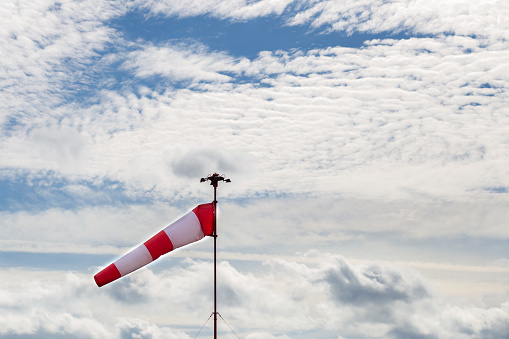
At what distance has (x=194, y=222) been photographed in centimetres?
3294

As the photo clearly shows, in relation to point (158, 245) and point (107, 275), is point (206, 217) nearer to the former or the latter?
point (158, 245)

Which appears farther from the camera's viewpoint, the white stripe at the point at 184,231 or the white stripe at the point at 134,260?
the white stripe at the point at 184,231

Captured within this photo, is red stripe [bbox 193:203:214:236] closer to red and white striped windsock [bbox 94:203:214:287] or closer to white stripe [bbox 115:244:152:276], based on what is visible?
red and white striped windsock [bbox 94:203:214:287]

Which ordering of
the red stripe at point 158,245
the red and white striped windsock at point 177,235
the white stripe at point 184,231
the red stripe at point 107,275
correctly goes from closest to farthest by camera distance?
the red stripe at point 107,275
the red and white striped windsock at point 177,235
the red stripe at point 158,245
the white stripe at point 184,231

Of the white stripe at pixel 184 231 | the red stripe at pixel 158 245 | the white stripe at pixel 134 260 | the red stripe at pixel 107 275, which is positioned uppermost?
→ the white stripe at pixel 184 231

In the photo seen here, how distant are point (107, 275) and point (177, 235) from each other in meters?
4.62

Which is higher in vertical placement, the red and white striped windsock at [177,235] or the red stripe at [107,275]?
the red and white striped windsock at [177,235]

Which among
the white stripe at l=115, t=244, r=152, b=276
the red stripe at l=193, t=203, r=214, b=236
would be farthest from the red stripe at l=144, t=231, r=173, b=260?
the red stripe at l=193, t=203, r=214, b=236

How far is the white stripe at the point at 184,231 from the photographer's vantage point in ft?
108

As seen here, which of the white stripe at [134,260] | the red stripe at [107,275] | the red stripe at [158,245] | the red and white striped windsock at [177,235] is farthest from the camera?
the red stripe at [158,245]

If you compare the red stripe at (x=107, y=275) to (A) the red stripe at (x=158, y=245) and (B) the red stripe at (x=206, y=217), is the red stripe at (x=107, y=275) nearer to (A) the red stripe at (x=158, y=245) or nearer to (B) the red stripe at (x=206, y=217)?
(A) the red stripe at (x=158, y=245)

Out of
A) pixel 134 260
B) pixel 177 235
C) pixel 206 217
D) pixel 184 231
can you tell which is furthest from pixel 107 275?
pixel 206 217

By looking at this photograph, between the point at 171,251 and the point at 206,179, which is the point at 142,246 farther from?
the point at 206,179

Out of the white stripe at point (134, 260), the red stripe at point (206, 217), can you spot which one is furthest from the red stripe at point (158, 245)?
the red stripe at point (206, 217)
